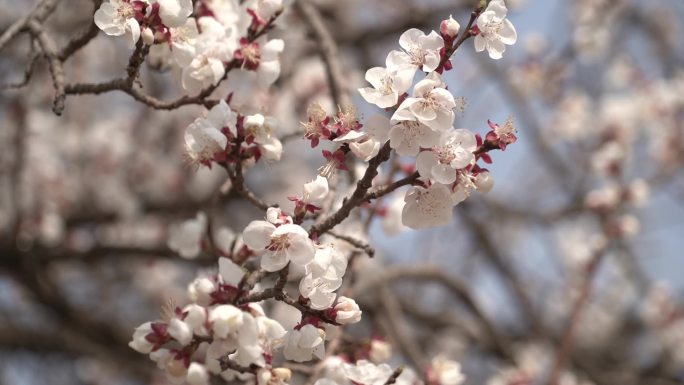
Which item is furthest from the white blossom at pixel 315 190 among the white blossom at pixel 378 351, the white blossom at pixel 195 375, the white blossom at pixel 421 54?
the white blossom at pixel 378 351

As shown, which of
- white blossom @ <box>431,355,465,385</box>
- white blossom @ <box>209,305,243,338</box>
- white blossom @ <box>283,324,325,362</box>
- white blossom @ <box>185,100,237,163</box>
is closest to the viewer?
white blossom @ <box>209,305,243,338</box>

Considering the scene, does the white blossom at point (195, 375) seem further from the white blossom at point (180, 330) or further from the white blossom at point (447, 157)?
the white blossom at point (447, 157)

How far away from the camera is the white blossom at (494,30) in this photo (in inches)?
56.2

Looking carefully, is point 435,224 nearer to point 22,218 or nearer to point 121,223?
point 22,218

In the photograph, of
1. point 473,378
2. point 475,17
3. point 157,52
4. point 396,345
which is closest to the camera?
point 475,17

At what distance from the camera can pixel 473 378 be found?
17.8 feet

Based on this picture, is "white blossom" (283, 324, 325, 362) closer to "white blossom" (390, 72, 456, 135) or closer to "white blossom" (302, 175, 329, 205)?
"white blossom" (302, 175, 329, 205)

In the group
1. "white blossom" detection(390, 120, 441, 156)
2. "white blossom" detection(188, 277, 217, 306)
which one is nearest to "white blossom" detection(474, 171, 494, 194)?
"white blossom" detection(390, 120, 441, 156)

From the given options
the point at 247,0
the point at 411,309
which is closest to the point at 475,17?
the point at 247,0

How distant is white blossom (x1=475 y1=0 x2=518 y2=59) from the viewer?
1.43m

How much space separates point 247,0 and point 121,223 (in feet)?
10.2

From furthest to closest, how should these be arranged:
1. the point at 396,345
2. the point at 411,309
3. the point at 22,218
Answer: the point at 411,309 < the point at 22,218 < the point at 396,345

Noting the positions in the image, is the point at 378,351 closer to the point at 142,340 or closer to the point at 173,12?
the point at 142,340

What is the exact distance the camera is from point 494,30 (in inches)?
56.9
